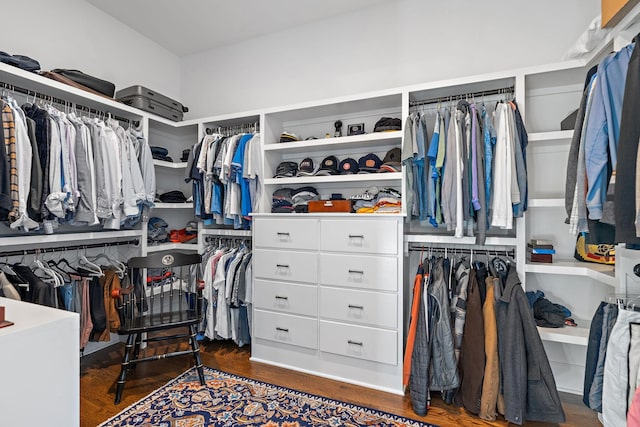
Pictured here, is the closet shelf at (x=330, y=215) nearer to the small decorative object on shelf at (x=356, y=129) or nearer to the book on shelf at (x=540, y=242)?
the small decorative object on shelf at (x=356, y=129)

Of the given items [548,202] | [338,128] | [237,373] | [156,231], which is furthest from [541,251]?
[156,231]

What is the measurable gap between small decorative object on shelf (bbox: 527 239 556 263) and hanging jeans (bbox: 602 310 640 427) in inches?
27.8

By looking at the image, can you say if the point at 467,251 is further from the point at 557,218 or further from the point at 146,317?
the point at 146,317

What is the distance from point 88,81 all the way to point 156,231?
1316mm

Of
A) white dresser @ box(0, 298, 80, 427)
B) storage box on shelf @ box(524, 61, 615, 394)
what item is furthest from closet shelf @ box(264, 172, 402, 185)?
white dresser @ box(0, 298, 80, 427)

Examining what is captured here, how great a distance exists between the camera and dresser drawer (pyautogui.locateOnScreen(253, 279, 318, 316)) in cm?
231

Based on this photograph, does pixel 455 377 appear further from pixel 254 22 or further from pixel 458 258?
pixel 254 22

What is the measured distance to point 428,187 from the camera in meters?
2.08

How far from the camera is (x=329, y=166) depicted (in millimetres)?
2516

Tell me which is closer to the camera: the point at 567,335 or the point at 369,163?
the point at 567,335

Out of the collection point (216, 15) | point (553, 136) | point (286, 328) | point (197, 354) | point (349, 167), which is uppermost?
point (216, 15)

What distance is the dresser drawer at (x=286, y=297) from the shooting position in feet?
7.57

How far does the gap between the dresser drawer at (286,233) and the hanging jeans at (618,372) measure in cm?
→ 160

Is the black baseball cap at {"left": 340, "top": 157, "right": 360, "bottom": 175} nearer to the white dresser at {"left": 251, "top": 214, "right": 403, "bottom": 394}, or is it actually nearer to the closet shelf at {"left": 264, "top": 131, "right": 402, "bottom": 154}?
the closet shelf at {"left": 264, "top": 131, "right": 402, "bottom": 154}
